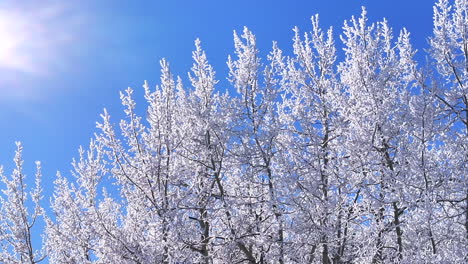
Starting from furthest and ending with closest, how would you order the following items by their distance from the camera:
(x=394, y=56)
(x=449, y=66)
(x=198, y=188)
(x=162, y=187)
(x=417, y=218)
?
(x=394, y=56), (x=449, y=66), (x=198, y=188), (x=162, y=187), (x=417, y=218)

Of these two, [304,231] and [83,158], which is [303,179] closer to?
[304,231]

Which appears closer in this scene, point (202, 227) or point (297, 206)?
point (297, 206)

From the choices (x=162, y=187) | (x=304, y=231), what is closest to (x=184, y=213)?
(x=162, y=187)

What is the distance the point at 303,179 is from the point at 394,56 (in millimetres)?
3865

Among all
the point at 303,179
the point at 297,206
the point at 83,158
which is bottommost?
the point at 297,206

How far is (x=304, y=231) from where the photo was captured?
7953 mm

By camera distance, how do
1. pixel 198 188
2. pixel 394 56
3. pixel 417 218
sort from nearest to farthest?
1. pixel 417 218
2. pixel 198 188
3. pixel 394 56

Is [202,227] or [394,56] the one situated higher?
[394,56]

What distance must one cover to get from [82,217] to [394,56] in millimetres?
7221

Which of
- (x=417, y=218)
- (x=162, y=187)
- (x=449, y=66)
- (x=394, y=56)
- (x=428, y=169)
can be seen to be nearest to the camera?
(x=417, y=218)

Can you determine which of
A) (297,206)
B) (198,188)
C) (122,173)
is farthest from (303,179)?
(122,173)

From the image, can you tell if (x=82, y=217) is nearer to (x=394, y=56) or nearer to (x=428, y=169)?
(x=428, y=169)

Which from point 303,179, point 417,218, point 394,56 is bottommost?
point 417,218

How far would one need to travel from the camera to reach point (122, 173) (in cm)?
845
